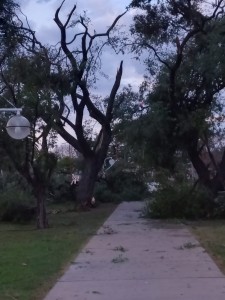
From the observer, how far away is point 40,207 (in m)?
22.7

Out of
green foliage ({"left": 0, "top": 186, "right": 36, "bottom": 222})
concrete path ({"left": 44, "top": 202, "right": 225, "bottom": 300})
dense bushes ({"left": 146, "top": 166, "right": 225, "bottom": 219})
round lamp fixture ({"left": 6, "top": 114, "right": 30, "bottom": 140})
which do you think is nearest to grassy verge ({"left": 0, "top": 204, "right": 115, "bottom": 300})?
concrete path ({"left": 44, "top": 202, "right": 225, "bottom": 300})

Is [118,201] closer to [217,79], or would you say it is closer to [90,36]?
[90,36]

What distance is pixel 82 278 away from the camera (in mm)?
12273

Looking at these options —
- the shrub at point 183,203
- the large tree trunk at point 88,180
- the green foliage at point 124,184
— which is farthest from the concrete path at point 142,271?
the green foliage at point 124,184

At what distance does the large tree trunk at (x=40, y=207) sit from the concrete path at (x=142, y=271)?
3.41m

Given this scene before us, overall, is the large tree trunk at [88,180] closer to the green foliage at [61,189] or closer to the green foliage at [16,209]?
the green foliage at [61,189]

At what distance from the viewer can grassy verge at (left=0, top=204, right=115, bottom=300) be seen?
11.4 meters

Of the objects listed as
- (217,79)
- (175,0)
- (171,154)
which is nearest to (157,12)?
(175,0)

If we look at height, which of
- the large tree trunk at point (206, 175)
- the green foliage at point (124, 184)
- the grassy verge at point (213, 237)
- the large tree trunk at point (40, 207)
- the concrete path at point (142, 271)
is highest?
the green foliage at point (124, 184)

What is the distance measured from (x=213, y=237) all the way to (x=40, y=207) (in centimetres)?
617

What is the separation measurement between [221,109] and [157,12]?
4.39 m

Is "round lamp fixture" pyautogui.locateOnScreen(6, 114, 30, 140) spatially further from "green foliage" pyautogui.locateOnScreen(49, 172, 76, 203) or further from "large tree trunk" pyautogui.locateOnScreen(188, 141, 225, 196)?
"green foliage" pyautogui.locateOnScreen(49, 172, 76, 203)

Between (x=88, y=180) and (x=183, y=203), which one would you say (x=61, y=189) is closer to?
(x=88, y=180)

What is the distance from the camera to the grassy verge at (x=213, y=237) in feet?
48.2
